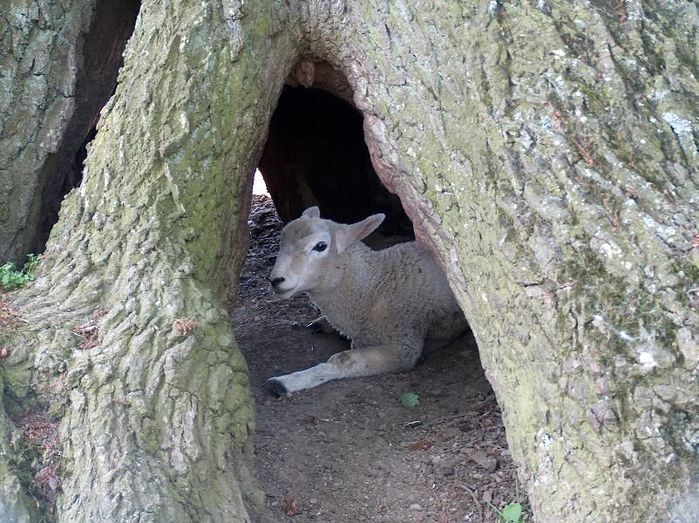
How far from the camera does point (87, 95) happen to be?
6.00 meters

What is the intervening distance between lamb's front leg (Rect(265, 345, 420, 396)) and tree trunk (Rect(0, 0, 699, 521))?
136cm

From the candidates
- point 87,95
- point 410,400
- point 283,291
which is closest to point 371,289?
point 283,291

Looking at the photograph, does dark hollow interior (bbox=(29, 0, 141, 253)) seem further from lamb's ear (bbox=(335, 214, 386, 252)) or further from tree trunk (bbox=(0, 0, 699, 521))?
lamb's ear (bbox=(335, 214, 386, 252))

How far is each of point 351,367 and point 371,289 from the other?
Result: 32.7 inches

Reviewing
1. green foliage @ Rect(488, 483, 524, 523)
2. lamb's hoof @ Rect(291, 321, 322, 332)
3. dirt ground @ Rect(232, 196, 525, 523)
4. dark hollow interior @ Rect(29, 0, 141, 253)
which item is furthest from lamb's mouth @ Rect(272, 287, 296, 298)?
green foliage @ Rect(488, 483, 524, 523)

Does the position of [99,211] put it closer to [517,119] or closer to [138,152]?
[138,152]

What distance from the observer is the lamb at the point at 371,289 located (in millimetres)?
6355

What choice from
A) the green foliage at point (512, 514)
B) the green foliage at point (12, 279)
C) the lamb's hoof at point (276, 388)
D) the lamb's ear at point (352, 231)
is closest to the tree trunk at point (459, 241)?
the green foliage at point (12, 279)

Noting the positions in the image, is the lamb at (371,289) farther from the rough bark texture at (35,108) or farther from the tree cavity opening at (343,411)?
the rough bark texture at (35,108)

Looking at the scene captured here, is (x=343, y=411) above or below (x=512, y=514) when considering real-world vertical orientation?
below

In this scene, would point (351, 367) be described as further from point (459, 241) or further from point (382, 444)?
point (459, 241)

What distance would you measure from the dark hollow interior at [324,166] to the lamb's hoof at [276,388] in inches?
126

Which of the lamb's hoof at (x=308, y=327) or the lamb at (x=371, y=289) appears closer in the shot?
the lamb at (x=371, y=289)

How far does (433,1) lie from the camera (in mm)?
4160
